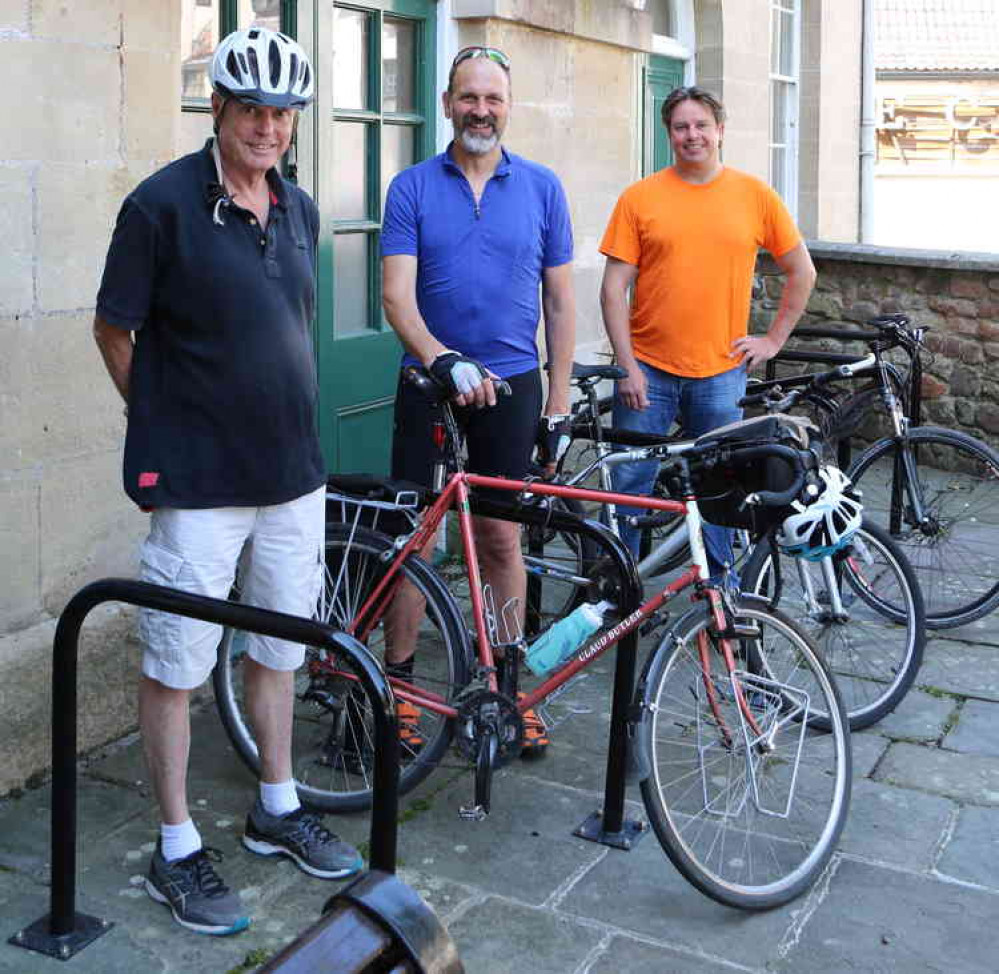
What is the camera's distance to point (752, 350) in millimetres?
5746

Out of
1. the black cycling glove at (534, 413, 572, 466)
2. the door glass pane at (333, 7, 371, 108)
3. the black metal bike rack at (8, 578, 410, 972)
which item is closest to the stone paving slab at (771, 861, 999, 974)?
the black metal bike rack at (8, 578, 410, 972)

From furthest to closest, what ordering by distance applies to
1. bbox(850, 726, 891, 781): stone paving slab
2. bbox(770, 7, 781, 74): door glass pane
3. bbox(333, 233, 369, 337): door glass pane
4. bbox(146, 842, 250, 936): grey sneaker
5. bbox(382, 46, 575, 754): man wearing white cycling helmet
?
bbox(770, 7, 781, 74): door glass pane < bbox(333, 233, 369, 337): door glass pane < bbox(850, 726, 891, 781): stone paving slab < bbox(382, 46, 575, 754): man wearing white cycling helmet < bbox(146, 842, 250, 936): grey sneaker

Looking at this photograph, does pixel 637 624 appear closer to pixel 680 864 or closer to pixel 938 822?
pixel 680 864

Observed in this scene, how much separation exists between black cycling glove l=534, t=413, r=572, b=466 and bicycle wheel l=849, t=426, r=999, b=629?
5.74 ft

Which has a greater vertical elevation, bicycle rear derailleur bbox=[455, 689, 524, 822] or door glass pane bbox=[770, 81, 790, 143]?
door glass pane bbox=[770, 81, 790, 143]

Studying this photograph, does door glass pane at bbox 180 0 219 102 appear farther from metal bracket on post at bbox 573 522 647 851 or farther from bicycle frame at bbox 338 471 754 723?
metal bracket on post at bbox 573 522 647 851

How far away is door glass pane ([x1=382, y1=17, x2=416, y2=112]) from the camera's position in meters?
6.51

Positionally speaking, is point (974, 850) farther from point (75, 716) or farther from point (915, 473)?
point (75, 716)

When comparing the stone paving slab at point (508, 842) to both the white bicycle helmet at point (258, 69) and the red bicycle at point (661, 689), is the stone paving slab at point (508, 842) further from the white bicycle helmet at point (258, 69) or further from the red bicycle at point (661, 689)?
the white bicycle helmet at point (258, 69)

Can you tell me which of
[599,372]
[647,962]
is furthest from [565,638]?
[599,372]

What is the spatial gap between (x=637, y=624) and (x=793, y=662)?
1.31 feet

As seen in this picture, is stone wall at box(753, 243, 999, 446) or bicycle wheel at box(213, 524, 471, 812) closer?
bicycle wheel at box(213, 524, 471, 812)

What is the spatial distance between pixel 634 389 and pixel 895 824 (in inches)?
73.0

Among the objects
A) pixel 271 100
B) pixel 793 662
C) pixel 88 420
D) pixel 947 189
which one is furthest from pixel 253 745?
pixel 947 189
